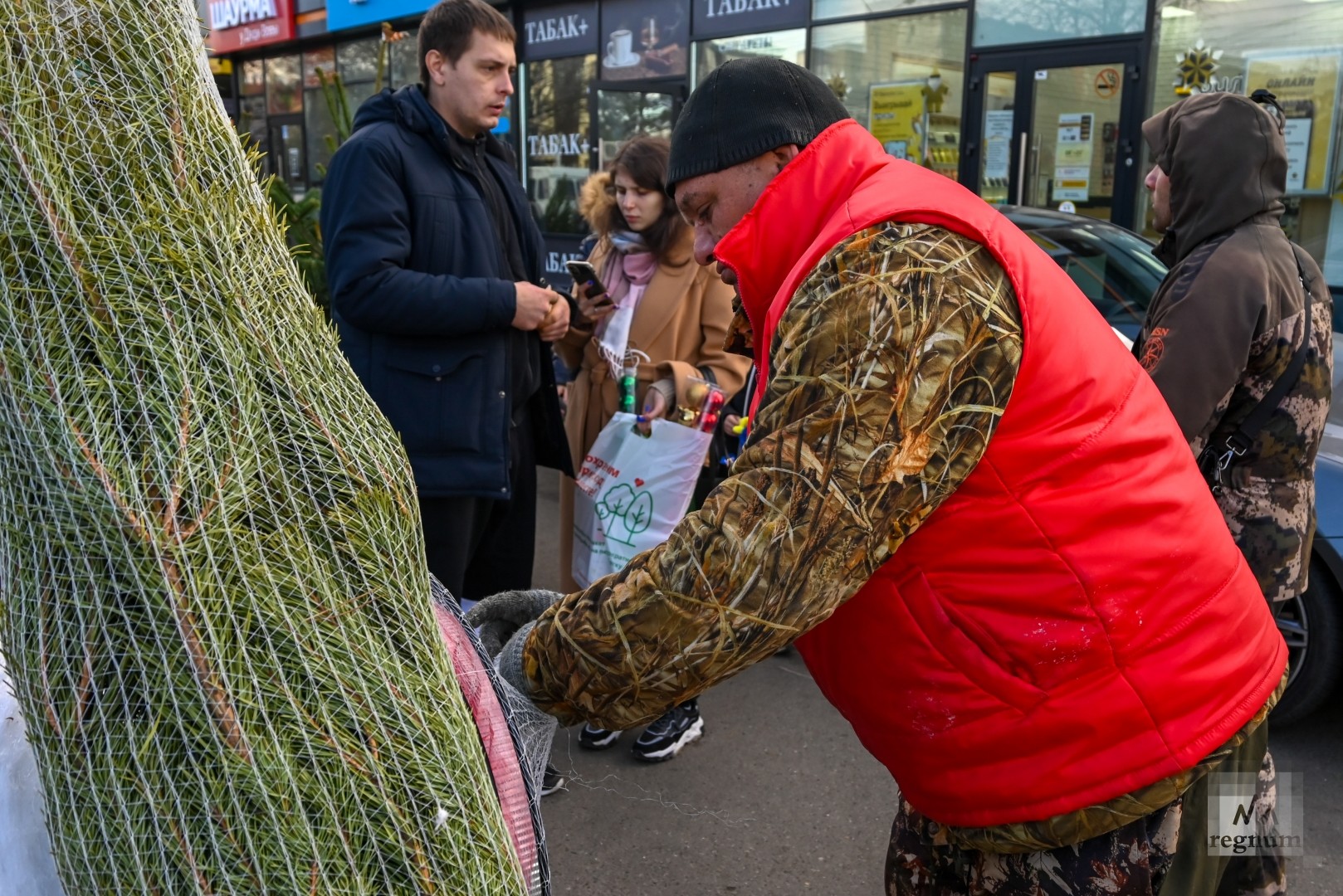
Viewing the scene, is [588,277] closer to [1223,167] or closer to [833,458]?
[1223,167]

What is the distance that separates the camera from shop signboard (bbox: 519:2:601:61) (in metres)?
12.6

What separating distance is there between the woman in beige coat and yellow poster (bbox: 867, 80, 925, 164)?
6.33 meters

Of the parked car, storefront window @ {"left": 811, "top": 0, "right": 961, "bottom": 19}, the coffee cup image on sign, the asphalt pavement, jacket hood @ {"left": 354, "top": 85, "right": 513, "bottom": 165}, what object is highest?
storefront window @ {"left": 811, "top": 0, "right": 961, "bottom": 19}

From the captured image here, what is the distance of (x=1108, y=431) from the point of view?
1.42 metres

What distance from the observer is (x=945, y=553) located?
139 cm

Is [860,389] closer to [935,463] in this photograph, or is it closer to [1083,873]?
[935,463]

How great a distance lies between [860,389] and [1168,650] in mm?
575

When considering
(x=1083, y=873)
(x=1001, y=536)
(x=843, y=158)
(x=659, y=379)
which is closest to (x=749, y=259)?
(x=843, y=158)

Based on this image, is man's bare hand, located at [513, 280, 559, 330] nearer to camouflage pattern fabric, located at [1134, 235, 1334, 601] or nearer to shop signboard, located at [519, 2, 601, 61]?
camouflage pattern fabric, located at [1134, 235, 1334, 601]

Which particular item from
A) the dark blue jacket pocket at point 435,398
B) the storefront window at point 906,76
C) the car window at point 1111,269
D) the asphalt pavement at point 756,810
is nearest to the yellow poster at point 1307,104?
the storefront window at point 906,76

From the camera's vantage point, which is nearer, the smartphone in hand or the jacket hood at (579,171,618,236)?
the smartphone in hand

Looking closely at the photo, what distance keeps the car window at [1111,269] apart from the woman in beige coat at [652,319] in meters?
1.78

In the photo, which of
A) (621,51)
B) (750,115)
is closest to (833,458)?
(750,115)

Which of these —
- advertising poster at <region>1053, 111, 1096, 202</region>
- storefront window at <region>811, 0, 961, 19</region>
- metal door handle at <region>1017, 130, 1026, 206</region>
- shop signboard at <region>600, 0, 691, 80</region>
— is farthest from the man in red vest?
shop signboard at <region>600, 0, 691, 80</region>
